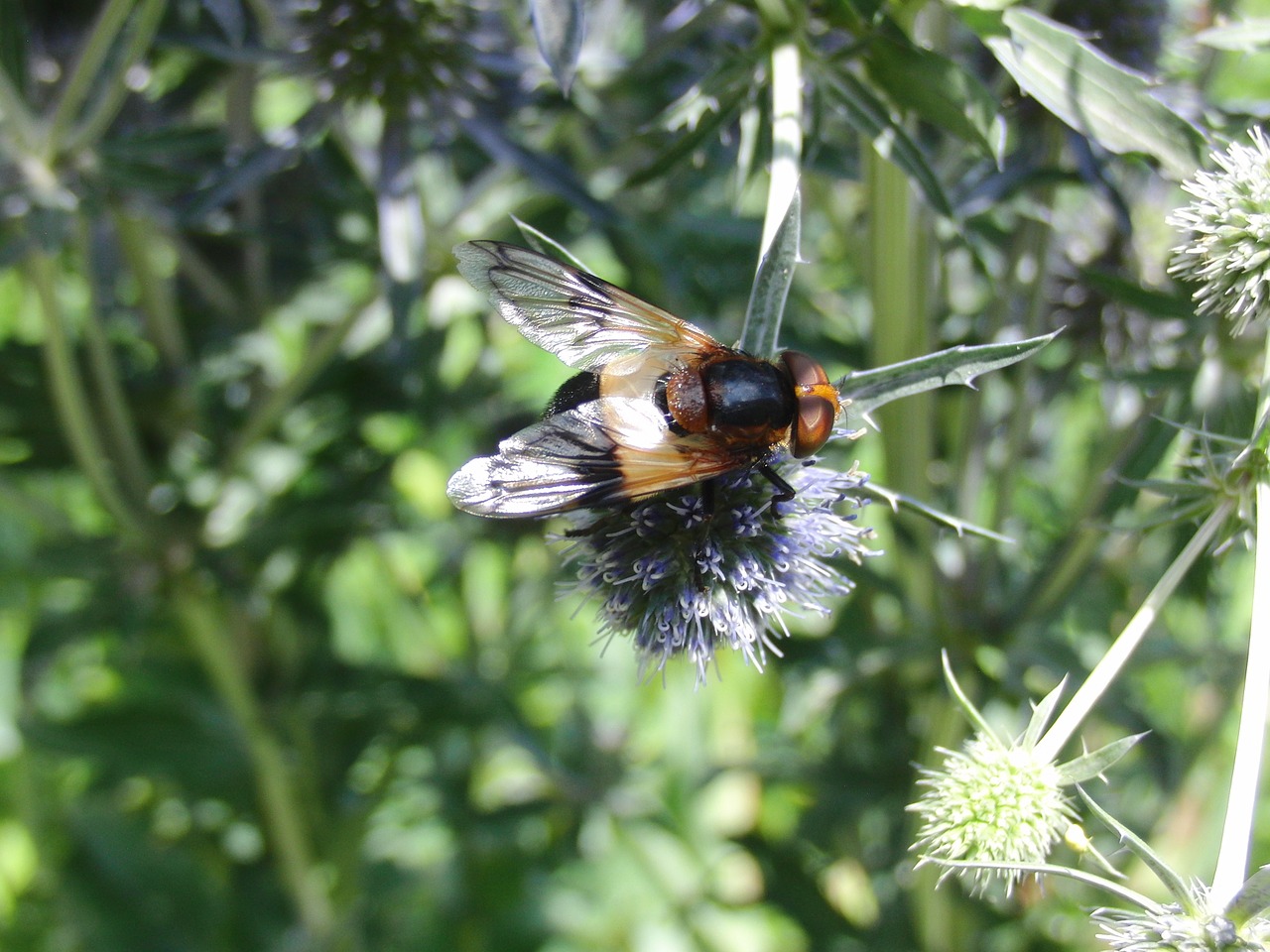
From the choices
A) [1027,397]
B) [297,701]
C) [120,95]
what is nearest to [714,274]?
[1027,397]

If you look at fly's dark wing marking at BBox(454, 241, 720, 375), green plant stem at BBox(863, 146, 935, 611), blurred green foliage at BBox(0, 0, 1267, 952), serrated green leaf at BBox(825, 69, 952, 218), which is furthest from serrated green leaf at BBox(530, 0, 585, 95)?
green plant stem at BBox(863, 146, 935, 611)

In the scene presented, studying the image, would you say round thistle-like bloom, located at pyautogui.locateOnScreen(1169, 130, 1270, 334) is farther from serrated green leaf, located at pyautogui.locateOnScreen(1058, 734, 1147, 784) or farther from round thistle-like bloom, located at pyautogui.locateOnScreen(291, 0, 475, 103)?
round thistle-like bloom, located at pyautogui.locateOnScreen(291, 0, 475, 103)

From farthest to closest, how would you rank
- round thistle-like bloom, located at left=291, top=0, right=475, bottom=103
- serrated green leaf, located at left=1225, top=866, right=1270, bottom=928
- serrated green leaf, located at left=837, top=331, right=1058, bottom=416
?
round thistle-like bloom, located at left=291, top=0, right=475, bottom=103 < serrated green leaf, located at left=837, top=331, right=1058, bottom=416 < serrated green leaf, located at left=1225, top=866, right=1270, bottom=928

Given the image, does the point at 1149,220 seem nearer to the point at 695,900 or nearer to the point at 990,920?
the point at 990,920

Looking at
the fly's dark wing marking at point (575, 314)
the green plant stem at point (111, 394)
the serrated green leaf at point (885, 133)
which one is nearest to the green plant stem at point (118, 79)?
the green plant stem at point (111, 394)

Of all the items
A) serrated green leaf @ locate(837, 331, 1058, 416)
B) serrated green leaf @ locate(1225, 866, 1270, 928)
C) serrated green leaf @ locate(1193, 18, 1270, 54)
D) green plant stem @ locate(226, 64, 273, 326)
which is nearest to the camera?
serrated green leaf @ locate(1225, 866, 1270, 928)

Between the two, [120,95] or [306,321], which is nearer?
[120,95]

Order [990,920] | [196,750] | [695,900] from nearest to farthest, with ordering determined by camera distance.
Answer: [990,920] < [196,750] < [695,900]

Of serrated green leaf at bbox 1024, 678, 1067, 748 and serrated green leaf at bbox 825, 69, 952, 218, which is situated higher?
serrated green leaf at bbox 825, 69, 952, 218
